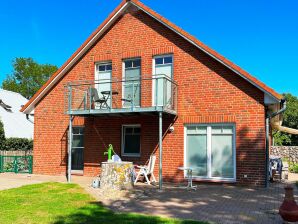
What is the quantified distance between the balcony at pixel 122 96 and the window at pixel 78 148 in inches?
66.5

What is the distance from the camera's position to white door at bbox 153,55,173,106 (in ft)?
44.7

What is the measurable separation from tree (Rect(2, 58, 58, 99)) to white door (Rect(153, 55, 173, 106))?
1865 inches

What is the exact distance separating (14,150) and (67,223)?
55.2 feet

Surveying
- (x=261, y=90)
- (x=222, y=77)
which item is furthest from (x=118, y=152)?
(x=261, y=90)

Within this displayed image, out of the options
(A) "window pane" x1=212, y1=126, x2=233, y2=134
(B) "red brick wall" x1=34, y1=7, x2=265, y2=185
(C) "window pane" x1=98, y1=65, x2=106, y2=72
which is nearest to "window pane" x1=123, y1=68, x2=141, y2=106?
(B) "red brick wall" x1=34, y1=7, x2=265, y2=185

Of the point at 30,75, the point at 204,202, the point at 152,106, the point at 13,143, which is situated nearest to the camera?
the point at 204,202

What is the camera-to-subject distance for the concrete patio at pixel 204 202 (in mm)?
8113

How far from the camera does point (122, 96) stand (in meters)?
15.0

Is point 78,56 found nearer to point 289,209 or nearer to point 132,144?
point 132,144

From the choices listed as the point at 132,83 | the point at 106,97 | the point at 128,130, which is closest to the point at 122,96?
the point at 106,97

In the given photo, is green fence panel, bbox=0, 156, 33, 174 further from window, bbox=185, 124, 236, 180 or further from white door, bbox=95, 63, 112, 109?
window, bbox=185, 124, 236, 180

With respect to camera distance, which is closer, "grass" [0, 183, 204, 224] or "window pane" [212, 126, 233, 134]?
"grass" [0, 183, 204, 224]

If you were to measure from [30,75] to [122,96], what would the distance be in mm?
48254

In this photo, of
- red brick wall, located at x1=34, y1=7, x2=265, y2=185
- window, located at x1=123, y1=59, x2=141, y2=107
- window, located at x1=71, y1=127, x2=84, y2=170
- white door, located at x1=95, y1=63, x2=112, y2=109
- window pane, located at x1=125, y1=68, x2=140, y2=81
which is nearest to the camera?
red brick wall, located at x1=34, y1=7, x2=265, y2=185
